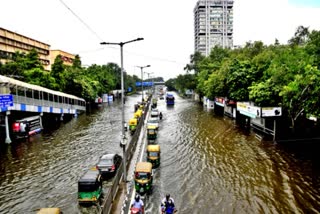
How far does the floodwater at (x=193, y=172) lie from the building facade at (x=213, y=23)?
14517cm

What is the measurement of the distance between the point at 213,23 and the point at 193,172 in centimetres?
16382

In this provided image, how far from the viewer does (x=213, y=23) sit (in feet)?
572

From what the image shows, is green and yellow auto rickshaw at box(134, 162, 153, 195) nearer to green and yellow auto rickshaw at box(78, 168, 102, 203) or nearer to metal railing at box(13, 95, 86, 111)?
green and yellow auto rickshaw at box(78, 168, 102, 203)

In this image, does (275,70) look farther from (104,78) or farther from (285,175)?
(104,78)

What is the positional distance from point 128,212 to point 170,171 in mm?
8002

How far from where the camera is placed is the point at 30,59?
2111 inches

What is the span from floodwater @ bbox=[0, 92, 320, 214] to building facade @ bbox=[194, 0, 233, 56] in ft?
476

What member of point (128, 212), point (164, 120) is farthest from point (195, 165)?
point (164, 120)

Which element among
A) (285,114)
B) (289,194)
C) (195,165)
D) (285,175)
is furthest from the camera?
(285,114)

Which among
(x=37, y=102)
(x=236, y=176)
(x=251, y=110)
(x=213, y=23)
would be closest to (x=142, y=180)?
(x=236, y=176)

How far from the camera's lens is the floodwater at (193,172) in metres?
16.9

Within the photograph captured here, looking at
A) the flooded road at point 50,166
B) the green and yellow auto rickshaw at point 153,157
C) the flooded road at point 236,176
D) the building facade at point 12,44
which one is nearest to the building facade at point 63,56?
the building facade at point 12,44

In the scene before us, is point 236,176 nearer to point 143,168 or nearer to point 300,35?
point 143,168

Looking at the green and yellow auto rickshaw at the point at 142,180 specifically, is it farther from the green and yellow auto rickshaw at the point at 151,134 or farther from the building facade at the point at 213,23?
the building facade at the point at 213,23
